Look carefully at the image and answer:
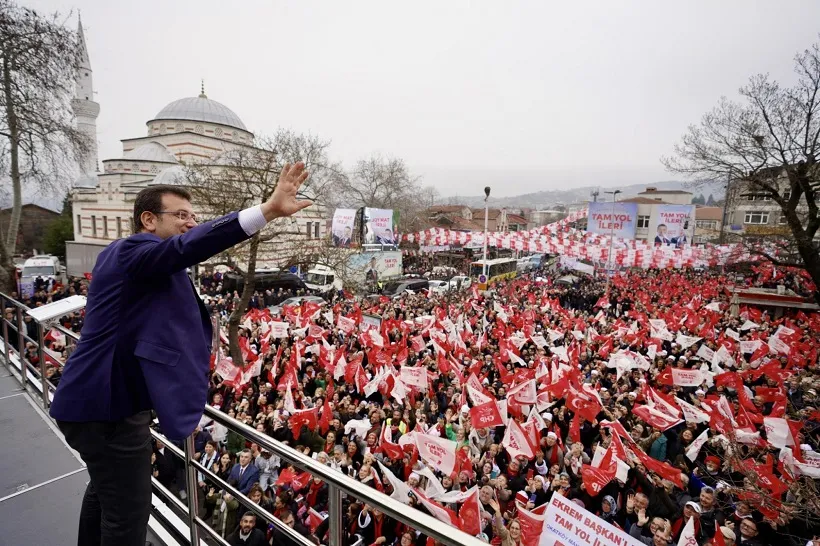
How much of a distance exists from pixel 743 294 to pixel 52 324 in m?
26.0

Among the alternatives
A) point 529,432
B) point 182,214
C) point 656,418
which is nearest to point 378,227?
point 656,418

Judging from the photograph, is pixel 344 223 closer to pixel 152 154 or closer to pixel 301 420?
pixel 301 420

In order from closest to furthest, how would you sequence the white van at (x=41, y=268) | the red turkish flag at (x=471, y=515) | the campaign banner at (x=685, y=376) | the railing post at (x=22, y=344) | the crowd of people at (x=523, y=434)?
1. the railing post at (x=22, y=344)
2. the red turkish flag at (x=471, y=515)
3. the crowd of people at (x=523, y=434)
4. the campaign banner at (x=685, y=376)
5. the white van at (x=41, y=268)

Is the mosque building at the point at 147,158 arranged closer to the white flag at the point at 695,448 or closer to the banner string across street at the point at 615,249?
the banner string across street at the point at 615,249

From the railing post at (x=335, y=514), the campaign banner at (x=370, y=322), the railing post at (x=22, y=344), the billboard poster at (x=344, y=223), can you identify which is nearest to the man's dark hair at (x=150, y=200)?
the railing post at (x=335, y=514)

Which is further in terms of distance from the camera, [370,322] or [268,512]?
[370,322]

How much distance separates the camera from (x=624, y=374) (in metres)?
10.7

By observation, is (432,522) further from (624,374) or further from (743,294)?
(743,294)

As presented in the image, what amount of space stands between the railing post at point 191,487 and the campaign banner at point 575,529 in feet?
10.6

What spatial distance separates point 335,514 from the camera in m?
1.60

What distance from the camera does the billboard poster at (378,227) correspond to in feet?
108

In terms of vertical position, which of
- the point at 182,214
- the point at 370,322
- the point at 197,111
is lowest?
the point at 370,322

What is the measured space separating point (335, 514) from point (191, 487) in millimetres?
1060

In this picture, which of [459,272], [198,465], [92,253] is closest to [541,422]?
[198,465]
